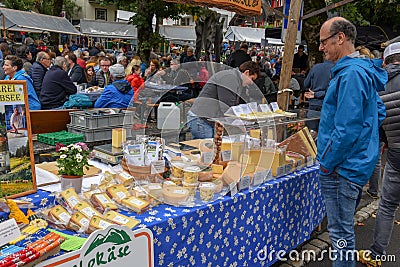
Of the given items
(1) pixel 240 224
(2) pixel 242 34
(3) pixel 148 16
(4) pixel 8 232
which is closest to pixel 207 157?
(1) pixel 240 224

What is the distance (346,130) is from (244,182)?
0.74 meters

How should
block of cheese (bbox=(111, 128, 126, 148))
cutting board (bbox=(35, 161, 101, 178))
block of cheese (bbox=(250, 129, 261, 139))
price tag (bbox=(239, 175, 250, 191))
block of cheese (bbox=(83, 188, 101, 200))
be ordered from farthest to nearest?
block of cheese (bbox=(111, 128, 126, 148)) < block of cheese (bbox=(250, 129, 261, 139)) < cutting board (bbox=(35, 161, 101, 178)) < price tag (bbox=(239, 175, 250, 191)) < block of cheese (bbox=(83, 188, 101, 200))

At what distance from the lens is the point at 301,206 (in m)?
3.21

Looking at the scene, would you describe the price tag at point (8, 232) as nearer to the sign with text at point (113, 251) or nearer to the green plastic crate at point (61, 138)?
the sign with text at point (113, 251)

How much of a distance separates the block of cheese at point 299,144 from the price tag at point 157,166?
3.98 feet

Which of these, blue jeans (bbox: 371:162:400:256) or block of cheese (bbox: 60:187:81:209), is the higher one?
block of cheese (bbox: 60:187:81:209)

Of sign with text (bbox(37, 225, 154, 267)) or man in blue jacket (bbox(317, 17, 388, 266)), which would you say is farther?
man in blue jacket (bbox(317, 17, 388, 266))

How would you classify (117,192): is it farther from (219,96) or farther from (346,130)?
(219,96)

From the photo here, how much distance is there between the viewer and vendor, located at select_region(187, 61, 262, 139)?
122 inches

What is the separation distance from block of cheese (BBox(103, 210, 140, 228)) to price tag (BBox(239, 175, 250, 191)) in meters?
0.89

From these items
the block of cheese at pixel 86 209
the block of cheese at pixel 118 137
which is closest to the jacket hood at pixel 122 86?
the block of cheese at pixel 118 137

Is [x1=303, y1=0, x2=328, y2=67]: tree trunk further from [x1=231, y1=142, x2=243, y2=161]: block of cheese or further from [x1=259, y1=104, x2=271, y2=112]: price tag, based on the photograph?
[x1=231, y1=142, x2=243, y2=161]: block of cheese

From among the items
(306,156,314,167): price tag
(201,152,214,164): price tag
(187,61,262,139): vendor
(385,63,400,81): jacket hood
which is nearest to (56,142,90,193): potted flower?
(201,152,214,164): price tag

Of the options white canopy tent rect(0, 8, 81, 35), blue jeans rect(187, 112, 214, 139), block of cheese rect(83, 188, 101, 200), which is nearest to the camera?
block of cheese rect(83, 188, 101, 200)
